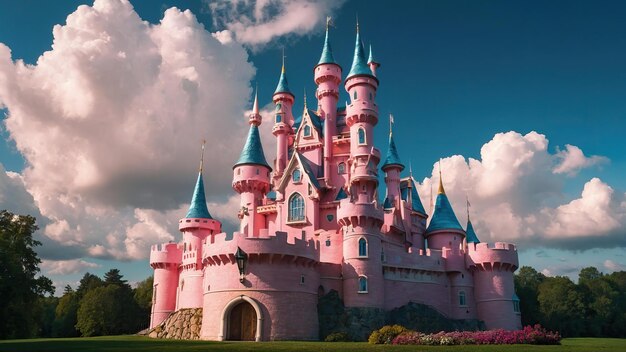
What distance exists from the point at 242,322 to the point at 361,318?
983cm

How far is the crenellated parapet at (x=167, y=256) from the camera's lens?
5747 centimetres

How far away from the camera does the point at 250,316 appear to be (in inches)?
1652

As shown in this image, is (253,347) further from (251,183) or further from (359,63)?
(359,63)

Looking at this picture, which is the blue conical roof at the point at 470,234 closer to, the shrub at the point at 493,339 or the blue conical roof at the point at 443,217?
the blue conical roof at the point at 443,217

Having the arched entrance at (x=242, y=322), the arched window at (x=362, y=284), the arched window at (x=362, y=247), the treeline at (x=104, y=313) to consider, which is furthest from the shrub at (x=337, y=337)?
the treeline at (x=104, y=313)

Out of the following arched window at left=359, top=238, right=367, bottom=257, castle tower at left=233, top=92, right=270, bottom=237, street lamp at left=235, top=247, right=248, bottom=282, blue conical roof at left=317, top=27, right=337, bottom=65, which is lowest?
street lamp at left=235, top=247, right=248, bottom=282

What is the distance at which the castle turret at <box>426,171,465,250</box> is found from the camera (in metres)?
57.9

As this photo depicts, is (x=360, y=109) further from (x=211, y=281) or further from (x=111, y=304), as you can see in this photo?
(x=111, y=304)

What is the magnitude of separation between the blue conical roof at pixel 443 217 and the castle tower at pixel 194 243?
22.3 m

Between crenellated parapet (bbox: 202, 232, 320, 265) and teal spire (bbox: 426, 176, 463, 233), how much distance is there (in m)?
19.5

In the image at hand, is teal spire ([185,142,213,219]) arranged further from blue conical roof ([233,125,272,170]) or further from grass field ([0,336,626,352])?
grass field ([0,336,626,352])

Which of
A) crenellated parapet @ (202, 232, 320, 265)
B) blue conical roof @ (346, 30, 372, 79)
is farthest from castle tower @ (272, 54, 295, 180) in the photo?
crenellated parapet @ (202, 232, 320, 265)

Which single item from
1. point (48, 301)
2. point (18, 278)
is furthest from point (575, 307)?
point (48, 301)

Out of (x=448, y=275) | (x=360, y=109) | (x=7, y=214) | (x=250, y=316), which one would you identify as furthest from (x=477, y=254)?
(x=7, y=214)
